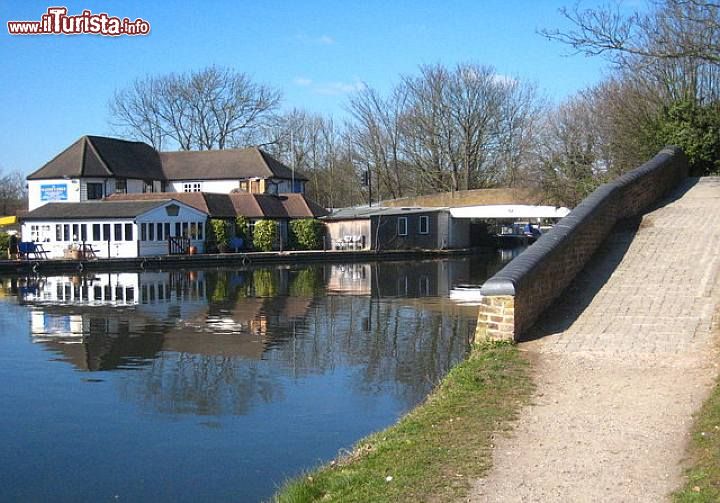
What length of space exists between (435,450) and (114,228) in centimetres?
4236

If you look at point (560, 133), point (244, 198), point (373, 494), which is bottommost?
point (373, 494)

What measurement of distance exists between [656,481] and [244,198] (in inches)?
1986

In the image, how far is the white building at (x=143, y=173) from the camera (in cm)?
5903

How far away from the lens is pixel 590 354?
948 centimetres

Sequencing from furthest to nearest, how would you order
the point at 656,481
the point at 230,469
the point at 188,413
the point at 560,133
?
the point at 560,133
the point at 188,413
the point at 230,469
the point at 656,481

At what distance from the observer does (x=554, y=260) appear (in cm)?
1152

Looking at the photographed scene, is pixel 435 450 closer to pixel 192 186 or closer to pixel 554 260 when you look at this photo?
pixel 554 260

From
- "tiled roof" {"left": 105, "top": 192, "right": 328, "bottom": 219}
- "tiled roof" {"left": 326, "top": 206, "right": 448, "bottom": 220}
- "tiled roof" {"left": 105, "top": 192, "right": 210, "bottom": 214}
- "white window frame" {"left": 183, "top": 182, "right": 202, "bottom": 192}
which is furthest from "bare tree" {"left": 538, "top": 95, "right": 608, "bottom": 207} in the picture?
"white window frame" {"left": 183, "top": 182, "right": 202, "bottom": 192}

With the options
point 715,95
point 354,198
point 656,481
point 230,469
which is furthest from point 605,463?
point 354,198

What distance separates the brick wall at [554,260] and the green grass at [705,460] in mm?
3076

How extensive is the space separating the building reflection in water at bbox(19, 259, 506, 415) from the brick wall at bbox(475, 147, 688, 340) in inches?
84.1

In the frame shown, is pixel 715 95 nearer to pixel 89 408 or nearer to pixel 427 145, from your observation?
pixel 89 408

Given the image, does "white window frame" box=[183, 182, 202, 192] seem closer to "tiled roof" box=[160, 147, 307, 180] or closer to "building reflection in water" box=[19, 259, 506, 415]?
"tiled roof" box=[160, 147, 307, 180]

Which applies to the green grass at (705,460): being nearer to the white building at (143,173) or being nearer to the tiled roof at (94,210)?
the tiled roof at (94,210)
